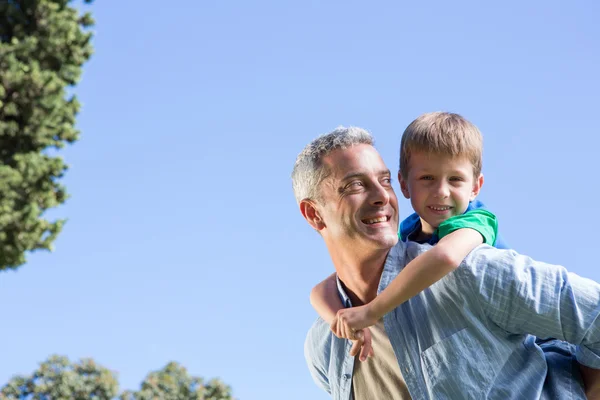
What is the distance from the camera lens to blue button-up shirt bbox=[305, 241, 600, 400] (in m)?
2.26

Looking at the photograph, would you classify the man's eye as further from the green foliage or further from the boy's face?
the green foliage

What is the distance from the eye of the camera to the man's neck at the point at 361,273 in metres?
2.75

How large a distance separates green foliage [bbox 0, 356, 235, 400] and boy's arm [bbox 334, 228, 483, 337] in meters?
16.7

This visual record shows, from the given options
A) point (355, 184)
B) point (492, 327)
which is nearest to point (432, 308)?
point (492, 327)

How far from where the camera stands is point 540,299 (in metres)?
2.26

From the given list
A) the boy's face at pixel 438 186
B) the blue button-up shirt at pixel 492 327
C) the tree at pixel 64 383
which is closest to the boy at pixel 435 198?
the boy's face at pixel 438 186

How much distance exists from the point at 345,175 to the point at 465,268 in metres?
0.64

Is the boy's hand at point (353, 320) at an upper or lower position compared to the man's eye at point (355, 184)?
lower

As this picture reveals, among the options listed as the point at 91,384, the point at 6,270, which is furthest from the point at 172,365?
the point at 6,270

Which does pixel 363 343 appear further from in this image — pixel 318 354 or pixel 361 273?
pixel 318 354

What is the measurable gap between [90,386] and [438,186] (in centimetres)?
1679

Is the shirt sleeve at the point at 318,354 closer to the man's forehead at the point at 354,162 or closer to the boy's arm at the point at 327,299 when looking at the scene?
the boy's arm at the point at 327,299

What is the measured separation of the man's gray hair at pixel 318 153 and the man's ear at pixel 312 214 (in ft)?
0.07

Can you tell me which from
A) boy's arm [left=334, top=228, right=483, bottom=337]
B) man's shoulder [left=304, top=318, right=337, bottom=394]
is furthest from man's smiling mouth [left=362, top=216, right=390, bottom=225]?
man's shoulder [left=304, top=318, right=337, bottom=394]
